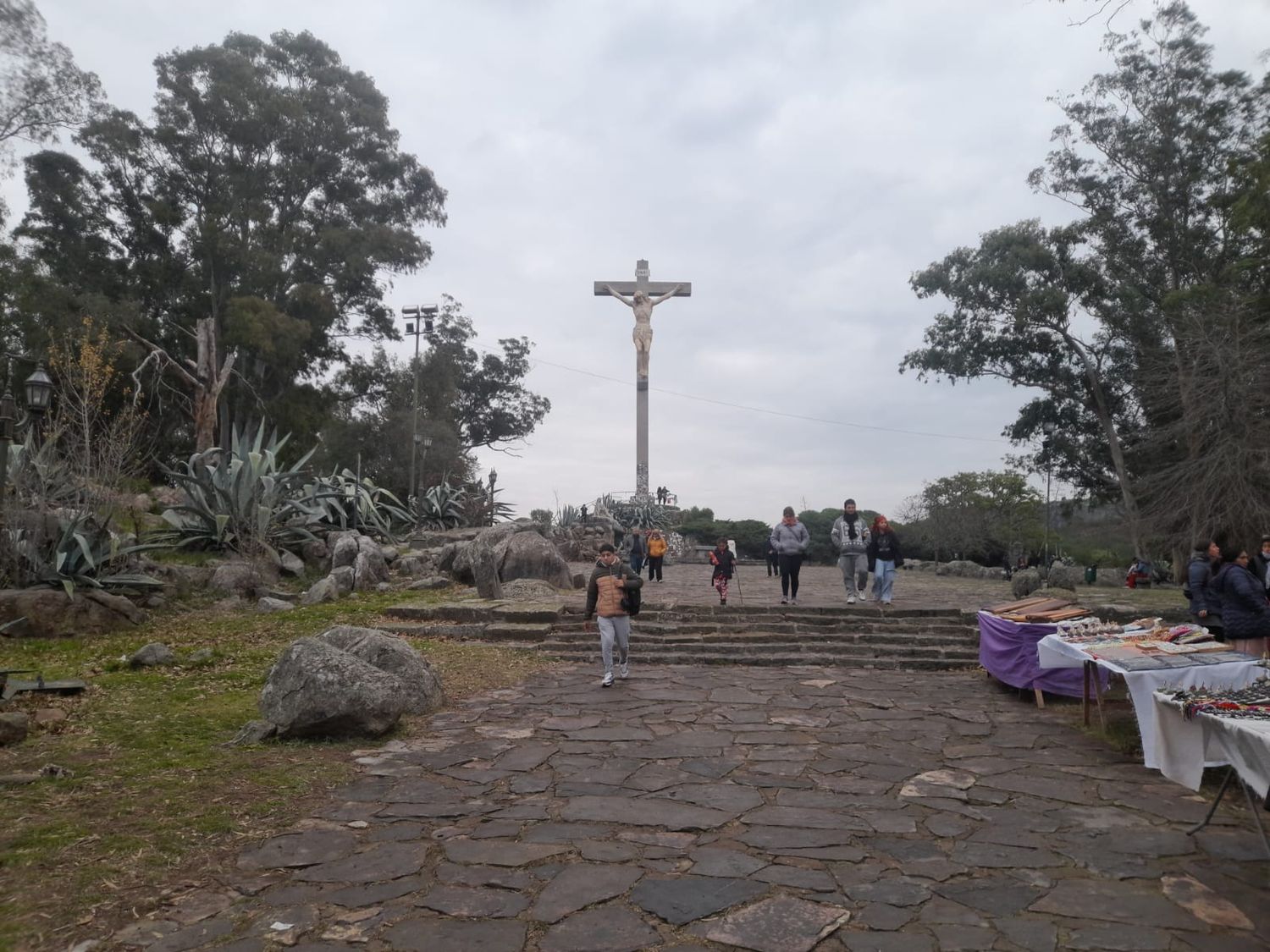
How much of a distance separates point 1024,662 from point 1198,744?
3495 millimetres

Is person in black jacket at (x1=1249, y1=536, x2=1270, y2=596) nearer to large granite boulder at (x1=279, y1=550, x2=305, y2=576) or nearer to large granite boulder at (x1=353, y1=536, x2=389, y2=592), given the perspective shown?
large granite boulder at (x1=353, y1=536, x2=389, y2=592)

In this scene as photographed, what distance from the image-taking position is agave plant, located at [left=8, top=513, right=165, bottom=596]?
33.8ft

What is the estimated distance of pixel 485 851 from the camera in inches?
163

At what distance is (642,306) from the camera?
25.1 metres

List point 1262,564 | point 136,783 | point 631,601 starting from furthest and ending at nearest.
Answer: point 1262,564 < point 631,601 < point 136,783

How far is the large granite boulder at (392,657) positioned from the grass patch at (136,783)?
0.41 meters

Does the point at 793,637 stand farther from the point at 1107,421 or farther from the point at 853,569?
the point at 1107,421

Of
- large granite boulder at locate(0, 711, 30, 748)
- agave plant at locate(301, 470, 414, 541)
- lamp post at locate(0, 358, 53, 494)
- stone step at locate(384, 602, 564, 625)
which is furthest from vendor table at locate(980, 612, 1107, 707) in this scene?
agave plant at locate(301, 470, 414, 541)

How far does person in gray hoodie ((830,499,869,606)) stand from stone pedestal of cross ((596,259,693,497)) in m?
13.5

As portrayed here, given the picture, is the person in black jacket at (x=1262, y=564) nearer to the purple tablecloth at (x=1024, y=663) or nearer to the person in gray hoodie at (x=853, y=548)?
the purple tablecloth at (x=1024, y=663)

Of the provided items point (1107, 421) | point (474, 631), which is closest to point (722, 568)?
point (474, 631)

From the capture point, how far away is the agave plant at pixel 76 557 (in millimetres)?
10289

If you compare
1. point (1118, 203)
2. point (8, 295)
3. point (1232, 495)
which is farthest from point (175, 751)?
point (1118, 203)

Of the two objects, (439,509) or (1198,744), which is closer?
(1198,744)
